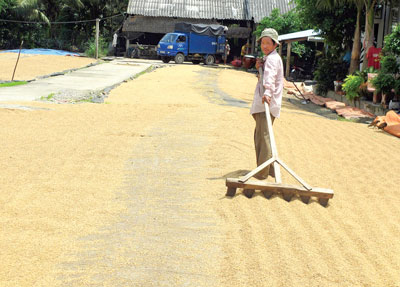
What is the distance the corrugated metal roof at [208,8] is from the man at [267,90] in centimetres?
3559

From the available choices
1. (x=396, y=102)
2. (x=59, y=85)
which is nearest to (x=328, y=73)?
(x=396, y=102)

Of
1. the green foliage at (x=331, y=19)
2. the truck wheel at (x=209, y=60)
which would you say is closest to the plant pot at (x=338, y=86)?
the green foliage at (x=331, y=19)

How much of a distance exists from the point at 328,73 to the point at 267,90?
52.4 ft

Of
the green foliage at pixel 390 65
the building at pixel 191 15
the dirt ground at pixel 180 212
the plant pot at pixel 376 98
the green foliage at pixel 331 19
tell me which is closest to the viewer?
the dirt ground at pixel 180 212

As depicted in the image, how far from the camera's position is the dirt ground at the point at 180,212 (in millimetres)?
4219

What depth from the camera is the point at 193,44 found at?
37844 mm

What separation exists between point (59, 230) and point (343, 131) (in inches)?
300

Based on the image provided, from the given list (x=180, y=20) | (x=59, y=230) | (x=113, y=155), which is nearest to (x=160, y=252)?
(x=59, y=230)

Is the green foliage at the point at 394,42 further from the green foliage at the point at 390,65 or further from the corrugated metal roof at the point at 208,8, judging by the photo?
the corrugated metal roof at the point at 208,8

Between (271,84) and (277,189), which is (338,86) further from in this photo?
(277,189)

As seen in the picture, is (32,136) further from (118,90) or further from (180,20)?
(180,20)

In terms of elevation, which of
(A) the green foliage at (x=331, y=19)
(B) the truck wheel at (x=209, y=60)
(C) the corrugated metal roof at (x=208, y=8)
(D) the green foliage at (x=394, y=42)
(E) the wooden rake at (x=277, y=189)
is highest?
(C) the corrugated metal roof at (x=208, y=8)

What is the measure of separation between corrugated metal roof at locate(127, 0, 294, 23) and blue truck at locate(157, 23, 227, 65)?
4119 mm

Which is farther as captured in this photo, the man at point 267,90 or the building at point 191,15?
the building at point 191,15
